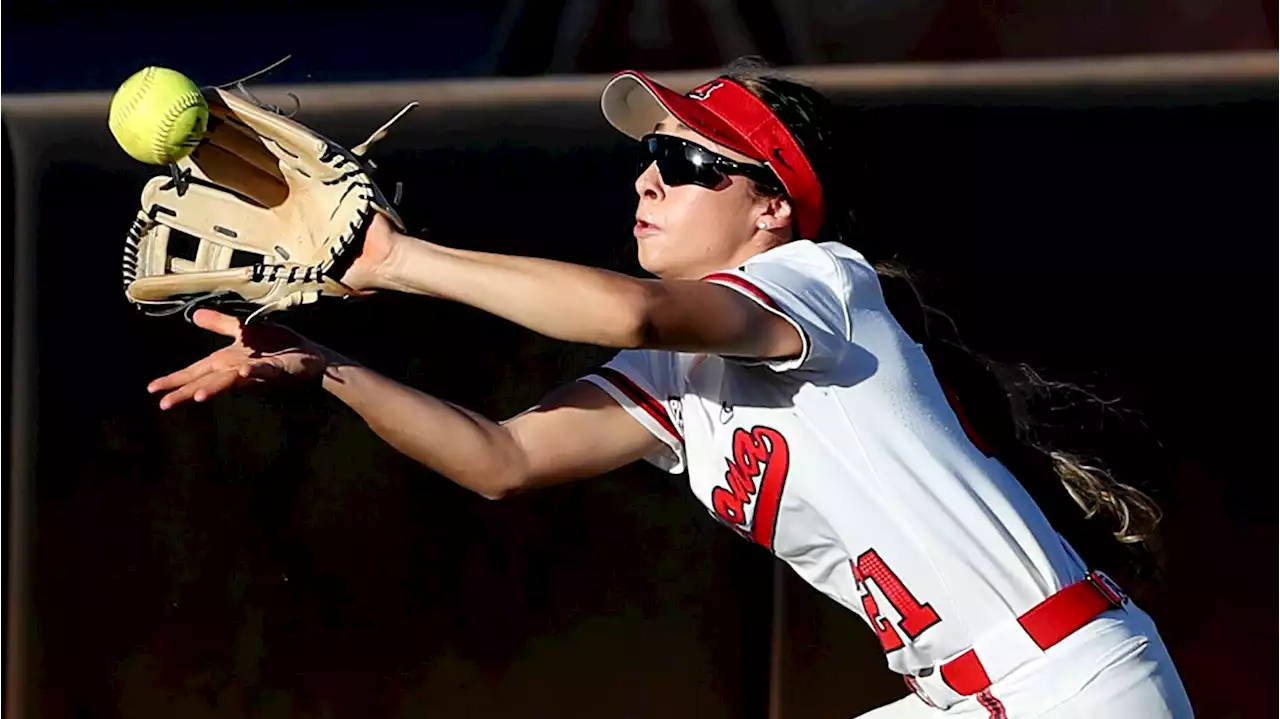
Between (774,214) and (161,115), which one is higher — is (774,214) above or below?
above

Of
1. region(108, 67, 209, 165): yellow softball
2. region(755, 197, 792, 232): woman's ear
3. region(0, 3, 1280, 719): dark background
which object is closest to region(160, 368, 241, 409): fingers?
region(108, 67, 209, 165): yellow softball

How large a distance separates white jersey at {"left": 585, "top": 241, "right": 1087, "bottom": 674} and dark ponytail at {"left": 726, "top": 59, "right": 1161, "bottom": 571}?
18 cm

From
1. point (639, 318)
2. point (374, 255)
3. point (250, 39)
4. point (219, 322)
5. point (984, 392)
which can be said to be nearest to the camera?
point (639, 318)

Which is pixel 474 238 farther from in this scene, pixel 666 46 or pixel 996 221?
pixel 996 221

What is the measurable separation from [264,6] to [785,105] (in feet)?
3.34

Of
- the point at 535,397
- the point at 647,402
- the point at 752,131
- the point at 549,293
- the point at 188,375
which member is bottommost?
the point at 535,397

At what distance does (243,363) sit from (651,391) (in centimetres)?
47

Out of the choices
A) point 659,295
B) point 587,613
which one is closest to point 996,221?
point 587,613

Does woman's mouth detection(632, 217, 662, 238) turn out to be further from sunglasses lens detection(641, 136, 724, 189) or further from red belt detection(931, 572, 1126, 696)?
red belt detection(931, 572, 1126, 696)

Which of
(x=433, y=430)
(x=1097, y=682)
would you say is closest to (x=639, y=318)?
(x=433, y=430)

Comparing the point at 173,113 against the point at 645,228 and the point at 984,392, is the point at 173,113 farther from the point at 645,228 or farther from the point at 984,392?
the point at 984,392

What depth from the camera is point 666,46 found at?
228 centimetres

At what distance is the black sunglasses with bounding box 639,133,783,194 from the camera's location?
1.58m

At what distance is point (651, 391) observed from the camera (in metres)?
1.72
